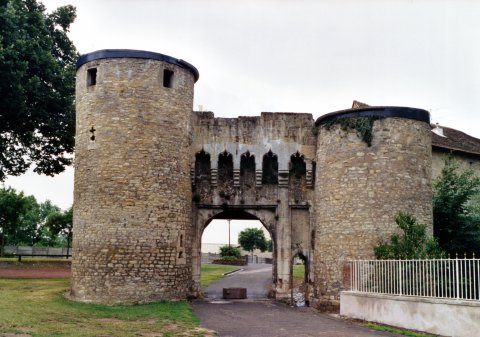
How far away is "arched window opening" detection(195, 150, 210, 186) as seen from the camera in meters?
22.7

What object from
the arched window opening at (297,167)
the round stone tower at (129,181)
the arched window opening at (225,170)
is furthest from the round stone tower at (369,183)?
the round stone tower at (129,181)

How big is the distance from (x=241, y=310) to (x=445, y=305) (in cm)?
771

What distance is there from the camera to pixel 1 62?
69.6 feet

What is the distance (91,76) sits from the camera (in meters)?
20.5

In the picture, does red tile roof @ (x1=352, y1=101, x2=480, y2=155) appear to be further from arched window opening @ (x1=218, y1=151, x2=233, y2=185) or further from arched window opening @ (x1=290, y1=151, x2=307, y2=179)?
arched window opening @ (x1=218, y1=151, x2=233, y2=185)

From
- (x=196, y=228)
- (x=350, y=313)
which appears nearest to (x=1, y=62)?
(x=196, y=228)

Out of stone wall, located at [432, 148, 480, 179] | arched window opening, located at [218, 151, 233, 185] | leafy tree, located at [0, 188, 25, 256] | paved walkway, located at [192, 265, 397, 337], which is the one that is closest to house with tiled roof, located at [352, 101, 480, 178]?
stone wall, located at [432, 148, 480, 179]

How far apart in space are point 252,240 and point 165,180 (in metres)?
62.8

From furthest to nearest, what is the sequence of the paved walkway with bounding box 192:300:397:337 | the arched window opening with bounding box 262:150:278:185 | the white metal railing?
1. the arched window opening with bounding box 262:150:278:185
2. the paved walkway with bounding box 192:300:397:337
3. the white metal railing

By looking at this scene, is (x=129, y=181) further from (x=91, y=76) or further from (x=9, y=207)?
(x=9, y=207)

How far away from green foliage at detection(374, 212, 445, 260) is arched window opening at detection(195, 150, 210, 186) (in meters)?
7.95

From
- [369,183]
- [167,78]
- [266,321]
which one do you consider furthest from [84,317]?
[369,183]

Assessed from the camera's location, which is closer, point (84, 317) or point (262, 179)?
point (84, 317)

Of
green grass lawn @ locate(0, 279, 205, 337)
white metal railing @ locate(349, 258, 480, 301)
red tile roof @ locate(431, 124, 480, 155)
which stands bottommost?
green grass lawn @ locate(0, 279, 205, 337)
